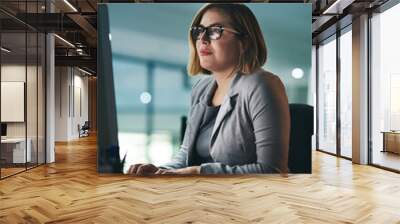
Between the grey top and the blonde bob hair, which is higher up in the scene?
the blonde bob hair

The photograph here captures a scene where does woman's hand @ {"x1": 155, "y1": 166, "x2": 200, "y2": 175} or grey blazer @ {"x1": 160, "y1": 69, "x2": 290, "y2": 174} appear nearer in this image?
grey blazer @ {"x1": 160, "y1": 69, "x2": 290, "y2": 174}

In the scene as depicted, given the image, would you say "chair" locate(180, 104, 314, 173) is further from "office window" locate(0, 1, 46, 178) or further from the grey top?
"office window" locate(0, 1, 46, 178)

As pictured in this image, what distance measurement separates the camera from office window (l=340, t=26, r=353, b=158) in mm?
9430

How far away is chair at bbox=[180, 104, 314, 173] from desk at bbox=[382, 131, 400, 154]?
1906 millimetres

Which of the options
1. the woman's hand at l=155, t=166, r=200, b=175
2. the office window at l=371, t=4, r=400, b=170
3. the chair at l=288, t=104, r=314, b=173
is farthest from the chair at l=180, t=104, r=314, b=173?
the office window at l=371, t=4, r=400, b=170

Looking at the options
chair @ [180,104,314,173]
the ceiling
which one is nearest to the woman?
chair @ [180,104,314,173]

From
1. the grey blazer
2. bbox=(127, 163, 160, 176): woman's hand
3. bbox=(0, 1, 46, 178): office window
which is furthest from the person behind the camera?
bbox=(0, 1, 46, 178): office window

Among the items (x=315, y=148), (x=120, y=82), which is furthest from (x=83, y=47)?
(x=315, y=148)

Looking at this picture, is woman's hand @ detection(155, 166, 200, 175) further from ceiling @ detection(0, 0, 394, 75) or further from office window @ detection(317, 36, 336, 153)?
office window @ detection(317, 36, 336, 153)

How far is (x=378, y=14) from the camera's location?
822 cm

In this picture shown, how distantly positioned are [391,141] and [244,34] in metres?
3.53

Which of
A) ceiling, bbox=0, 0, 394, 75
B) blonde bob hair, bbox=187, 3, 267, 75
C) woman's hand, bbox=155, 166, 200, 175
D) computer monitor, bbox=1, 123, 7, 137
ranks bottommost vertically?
woman's hand, bbox=155, 166, 200, 175

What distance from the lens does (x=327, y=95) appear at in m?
11.2

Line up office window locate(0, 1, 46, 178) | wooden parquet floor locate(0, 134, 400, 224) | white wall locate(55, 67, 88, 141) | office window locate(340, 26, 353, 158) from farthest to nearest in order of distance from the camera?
1. white wall locate(55, 67, 88, 141)
2. office window locate(340, 26, 353, 158)
3. office window locate(0, 1, 46, 178)
4. wooden parquet floor locate(0, 134, 400, 224)
